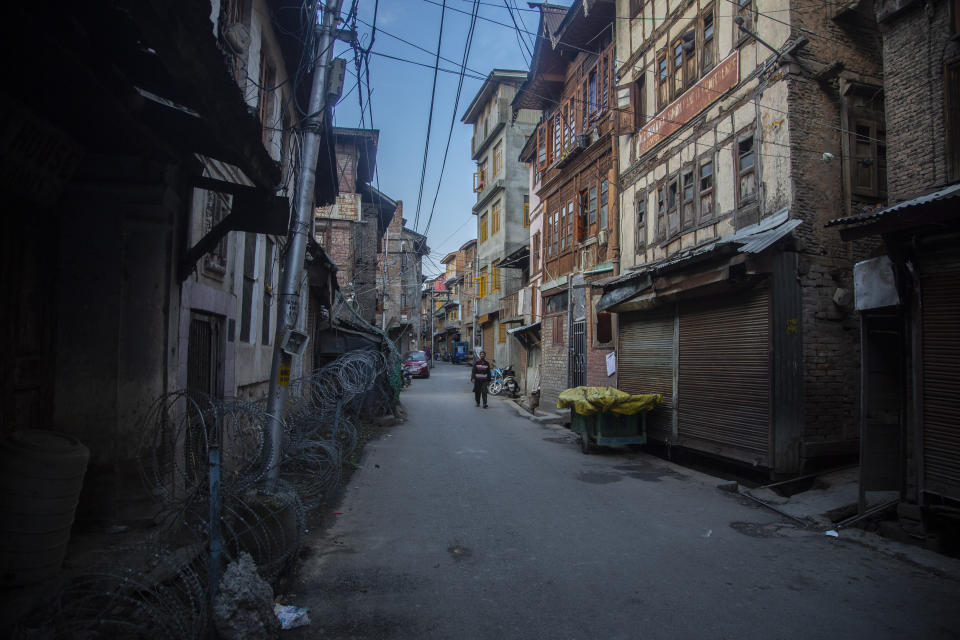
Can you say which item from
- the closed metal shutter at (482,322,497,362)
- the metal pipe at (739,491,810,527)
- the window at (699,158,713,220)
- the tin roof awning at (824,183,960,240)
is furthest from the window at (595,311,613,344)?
the closed metal shutter at (482,322,497,362)

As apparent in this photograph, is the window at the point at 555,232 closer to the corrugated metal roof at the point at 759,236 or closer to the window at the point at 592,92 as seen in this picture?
the window at the point at 592,92

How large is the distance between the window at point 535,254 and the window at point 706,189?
469 inches

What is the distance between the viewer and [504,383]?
28844 millimetres

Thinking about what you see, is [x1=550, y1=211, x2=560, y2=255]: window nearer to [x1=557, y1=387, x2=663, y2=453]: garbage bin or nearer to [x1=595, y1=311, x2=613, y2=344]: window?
[x1=595, y1=311, x2=613, y2=344]: window

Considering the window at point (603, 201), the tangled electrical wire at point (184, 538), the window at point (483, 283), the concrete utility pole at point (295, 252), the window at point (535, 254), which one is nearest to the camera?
the tangled electrical wire at point (184, 538)

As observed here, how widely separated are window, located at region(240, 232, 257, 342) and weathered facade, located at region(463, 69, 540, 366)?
21.6 metres

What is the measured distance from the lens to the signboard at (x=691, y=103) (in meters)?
11.5

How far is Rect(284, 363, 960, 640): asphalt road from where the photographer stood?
4422 mm

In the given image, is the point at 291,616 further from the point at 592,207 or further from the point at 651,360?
the point at 592,207

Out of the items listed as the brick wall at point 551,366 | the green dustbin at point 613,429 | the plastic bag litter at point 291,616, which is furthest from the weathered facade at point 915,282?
the brick wall at point 551,366

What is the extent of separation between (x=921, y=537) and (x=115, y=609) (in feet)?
25.4

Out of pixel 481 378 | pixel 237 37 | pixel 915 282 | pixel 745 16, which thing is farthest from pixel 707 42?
pixel 481 378

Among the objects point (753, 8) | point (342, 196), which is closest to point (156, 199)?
point (753, 8)

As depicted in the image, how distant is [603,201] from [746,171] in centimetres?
706
